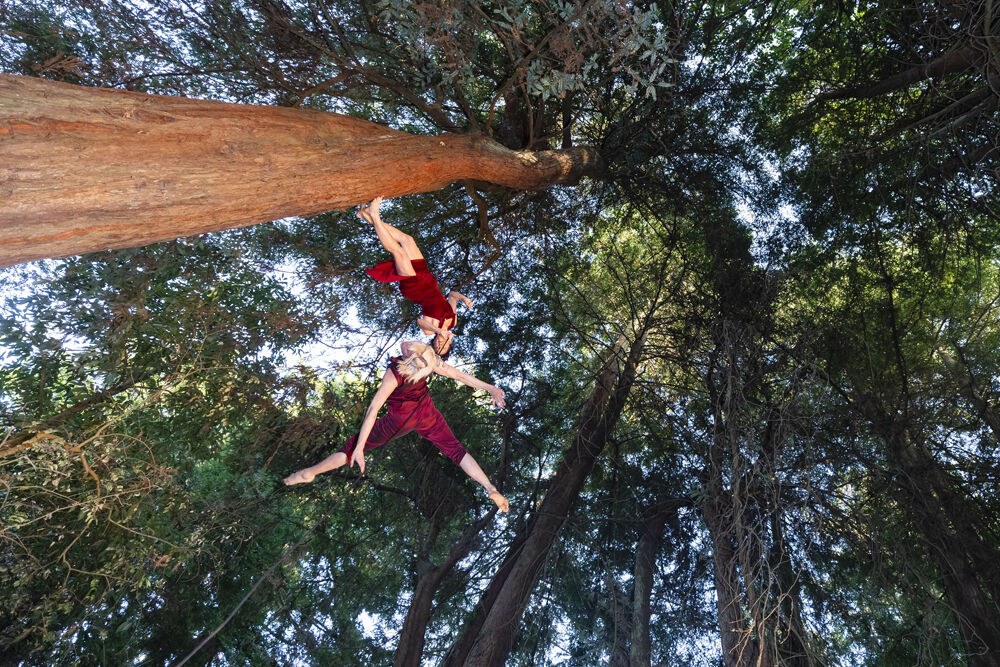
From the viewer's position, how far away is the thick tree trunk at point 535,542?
6.67 meters

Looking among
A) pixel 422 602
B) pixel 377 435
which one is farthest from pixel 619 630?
pixel 377 435

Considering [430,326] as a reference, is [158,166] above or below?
below

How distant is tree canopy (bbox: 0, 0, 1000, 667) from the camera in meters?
5.30

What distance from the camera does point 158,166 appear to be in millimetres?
2500

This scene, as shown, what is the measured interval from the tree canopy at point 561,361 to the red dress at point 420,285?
0.52m

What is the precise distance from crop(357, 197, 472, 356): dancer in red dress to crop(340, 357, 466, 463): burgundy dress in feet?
1.03

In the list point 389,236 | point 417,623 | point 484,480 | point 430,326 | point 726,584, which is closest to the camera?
point 389,236

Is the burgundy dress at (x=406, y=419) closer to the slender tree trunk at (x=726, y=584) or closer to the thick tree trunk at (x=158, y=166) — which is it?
the thick tree trunk at (x=158, y=166)

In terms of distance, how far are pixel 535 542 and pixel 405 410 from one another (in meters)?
3.82

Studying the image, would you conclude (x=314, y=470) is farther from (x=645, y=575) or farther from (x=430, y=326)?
(x=645, y=575)

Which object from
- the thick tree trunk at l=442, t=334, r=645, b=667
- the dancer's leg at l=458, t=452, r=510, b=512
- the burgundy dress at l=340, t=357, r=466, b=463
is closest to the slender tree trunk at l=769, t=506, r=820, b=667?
the thick tree trunk at l=442, t=334, r=645, b=667

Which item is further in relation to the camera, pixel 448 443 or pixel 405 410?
pixel 448 443

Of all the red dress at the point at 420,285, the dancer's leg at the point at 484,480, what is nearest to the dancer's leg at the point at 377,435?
the dancer's leg at the point at 484,480

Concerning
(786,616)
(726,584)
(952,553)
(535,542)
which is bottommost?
(726,584)
